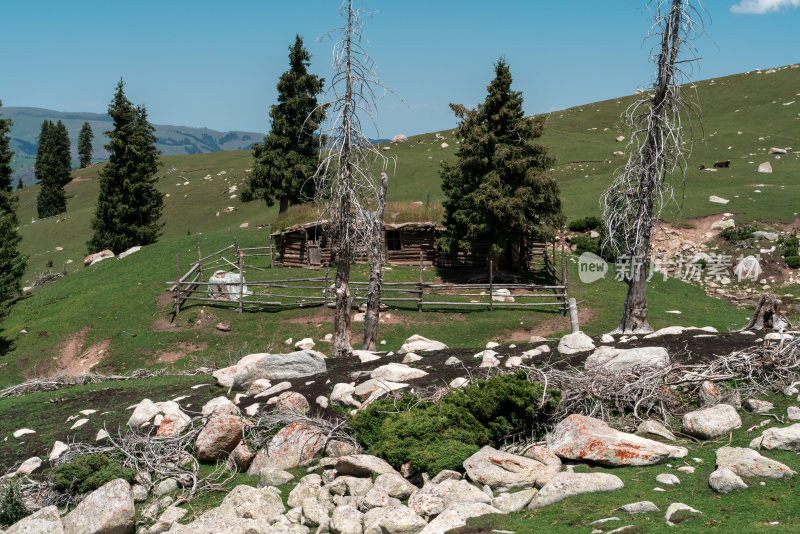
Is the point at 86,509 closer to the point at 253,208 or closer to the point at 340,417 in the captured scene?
the point at 340,417

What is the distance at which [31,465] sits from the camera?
1065cm

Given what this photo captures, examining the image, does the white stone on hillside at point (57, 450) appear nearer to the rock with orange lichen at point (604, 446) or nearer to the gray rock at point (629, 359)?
the rock with orange lichen at point (604, 446)

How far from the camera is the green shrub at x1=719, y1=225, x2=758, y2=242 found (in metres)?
35.8

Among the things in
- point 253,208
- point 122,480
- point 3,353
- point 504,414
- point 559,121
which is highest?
point 559,121

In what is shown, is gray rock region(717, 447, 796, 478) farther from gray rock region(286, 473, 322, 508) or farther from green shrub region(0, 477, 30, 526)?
green shrub region(0, 477, 30, 526)

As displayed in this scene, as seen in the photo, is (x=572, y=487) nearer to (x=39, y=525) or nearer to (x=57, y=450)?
(x=39, y=525)

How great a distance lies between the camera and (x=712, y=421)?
858cm

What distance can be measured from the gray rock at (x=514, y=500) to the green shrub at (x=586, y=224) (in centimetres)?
3326

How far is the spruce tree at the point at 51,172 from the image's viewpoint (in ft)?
240

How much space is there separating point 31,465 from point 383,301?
659 inches

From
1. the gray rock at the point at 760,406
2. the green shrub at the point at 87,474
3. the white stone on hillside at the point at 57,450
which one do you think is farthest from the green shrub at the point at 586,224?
the green shrub at the point at 87,474

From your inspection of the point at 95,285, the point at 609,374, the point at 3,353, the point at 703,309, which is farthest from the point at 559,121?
the point at 609,374

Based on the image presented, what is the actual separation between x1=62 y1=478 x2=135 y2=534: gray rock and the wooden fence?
16539 millimetres

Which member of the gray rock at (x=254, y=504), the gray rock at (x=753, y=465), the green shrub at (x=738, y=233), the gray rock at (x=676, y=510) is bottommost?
the gray rock at (x=254, y=504)
